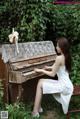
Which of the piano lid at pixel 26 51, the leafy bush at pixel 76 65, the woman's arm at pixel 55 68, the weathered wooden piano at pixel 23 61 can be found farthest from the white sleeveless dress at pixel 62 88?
the leafy bush at pixel 76 65

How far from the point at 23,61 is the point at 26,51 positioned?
306mm

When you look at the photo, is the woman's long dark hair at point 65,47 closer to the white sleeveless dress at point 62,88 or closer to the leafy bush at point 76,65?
the white sleeveless dress at point 62,88

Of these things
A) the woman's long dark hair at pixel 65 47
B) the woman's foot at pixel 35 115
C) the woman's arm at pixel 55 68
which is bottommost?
the woman's foot at pixel 35 115

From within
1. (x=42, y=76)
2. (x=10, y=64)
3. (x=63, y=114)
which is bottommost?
(x=63, y=114)

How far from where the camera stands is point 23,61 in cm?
690

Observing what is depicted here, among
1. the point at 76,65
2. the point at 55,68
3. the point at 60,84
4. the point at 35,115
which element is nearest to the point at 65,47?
the point at 55,68

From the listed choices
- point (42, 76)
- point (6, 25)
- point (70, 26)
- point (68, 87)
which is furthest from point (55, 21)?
Answer: point (68, 87)

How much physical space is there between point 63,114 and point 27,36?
227 cm

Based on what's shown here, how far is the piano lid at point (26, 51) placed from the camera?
22.1ft

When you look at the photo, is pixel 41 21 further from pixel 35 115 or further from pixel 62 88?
pixel 35 115

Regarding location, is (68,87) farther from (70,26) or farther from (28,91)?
(70,26)

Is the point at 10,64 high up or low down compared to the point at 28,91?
up

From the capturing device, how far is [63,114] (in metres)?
7.10

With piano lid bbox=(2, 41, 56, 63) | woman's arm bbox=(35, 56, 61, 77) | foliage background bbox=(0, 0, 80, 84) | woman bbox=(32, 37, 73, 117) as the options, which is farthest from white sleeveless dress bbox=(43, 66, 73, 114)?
foliage background bbox=(0, 0, 80, 84)
